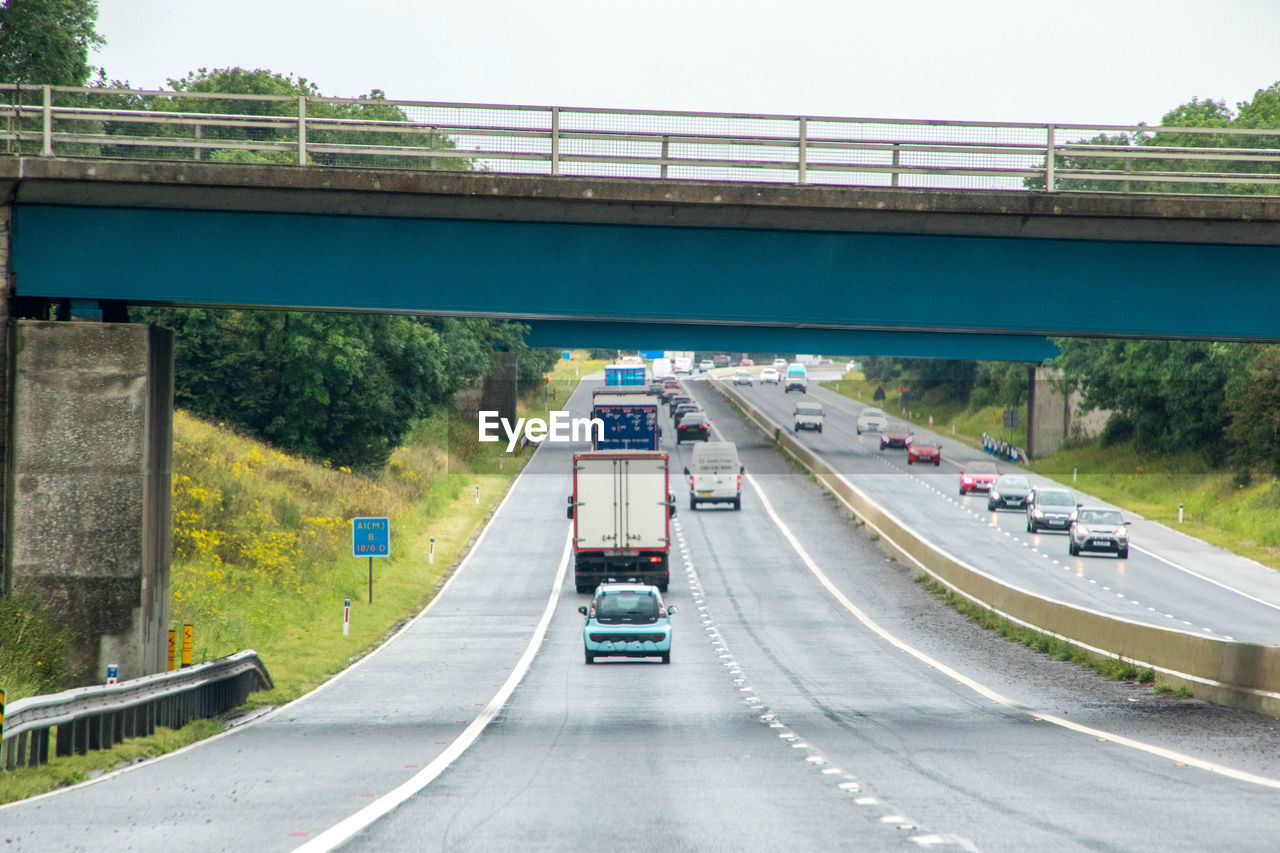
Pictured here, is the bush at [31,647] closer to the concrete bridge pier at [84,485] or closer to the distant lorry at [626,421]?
the concrete bridge pier at [84,485]

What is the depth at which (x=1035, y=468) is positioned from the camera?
8450 cm

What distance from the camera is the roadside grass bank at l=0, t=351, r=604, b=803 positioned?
20.0 m

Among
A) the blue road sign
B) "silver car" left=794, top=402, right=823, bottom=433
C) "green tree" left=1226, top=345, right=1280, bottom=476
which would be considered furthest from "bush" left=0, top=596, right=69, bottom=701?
"silver car" left=794, top=402, right=823, bottom=433

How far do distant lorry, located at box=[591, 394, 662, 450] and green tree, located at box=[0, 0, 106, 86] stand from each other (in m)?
26.4

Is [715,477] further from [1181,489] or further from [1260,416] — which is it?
[1260,416]

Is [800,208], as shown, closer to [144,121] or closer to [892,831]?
[144,121]

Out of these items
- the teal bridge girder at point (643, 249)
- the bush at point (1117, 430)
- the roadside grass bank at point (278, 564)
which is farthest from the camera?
the bush at point (1117, 430)

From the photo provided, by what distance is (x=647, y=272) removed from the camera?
21.3m

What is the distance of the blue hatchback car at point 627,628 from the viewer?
30031 millimetres

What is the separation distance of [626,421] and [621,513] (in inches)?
822

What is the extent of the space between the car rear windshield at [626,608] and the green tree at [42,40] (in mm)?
38401

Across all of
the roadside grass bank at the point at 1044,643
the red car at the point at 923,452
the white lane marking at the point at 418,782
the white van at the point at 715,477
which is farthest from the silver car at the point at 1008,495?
the white lane marking at the point at 418,782

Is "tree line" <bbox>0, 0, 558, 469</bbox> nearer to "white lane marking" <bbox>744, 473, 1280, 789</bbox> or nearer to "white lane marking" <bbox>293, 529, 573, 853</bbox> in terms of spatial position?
"white lane marking" <bbox>744, 473, 1280, 789</bbox>

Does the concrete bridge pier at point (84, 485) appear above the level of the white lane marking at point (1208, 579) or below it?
above
